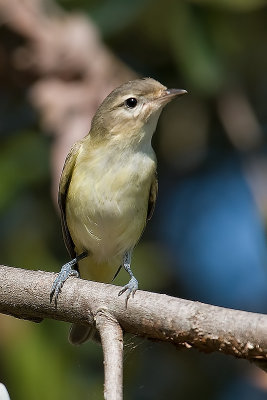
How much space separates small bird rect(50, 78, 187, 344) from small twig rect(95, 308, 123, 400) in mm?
1454

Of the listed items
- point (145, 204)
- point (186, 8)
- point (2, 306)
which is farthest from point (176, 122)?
point (2, 306)

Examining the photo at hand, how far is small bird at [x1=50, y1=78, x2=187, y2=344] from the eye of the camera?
14.0 feet

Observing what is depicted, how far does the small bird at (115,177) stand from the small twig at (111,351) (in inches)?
57.2

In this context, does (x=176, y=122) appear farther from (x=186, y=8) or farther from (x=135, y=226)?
(x=135, y=226)

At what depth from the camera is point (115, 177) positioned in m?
4.29

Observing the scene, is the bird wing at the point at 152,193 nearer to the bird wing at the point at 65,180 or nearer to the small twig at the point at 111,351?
the bird wing at the point at 65,180

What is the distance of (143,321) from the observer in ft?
8.77

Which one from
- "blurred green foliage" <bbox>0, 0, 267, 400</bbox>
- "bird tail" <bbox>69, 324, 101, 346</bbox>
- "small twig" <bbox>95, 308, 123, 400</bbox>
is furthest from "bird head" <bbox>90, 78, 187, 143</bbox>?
"small twig" <bbox>95, 308, 123, 400</bbox>

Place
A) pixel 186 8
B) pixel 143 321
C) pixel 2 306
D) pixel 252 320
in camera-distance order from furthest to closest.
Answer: pixel 186 8 < pixel 2 306 < pixel 143 321 < pixel 252 320

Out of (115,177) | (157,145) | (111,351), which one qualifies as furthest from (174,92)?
(111,351)

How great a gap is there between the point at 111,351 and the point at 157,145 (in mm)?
3474

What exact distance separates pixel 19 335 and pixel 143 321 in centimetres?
175

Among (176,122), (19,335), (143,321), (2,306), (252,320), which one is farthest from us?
(176,122)

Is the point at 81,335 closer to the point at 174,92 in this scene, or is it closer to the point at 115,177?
the point at 115,177
